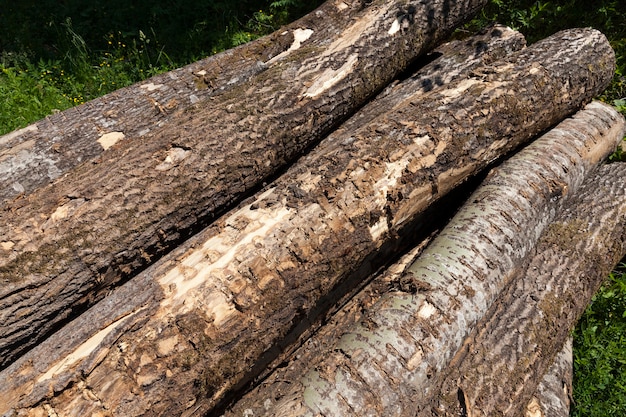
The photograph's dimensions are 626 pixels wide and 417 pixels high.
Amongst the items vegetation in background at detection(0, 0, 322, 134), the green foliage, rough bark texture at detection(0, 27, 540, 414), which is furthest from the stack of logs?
vegetation in background at detection(0, 0, 322, 134)

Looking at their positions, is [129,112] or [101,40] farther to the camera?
[101,40]

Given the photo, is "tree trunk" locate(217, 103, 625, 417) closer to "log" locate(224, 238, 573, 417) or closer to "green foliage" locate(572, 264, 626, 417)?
"log" locate(224, 238, 573, 417)

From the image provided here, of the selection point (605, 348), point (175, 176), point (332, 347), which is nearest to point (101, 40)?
point (175, 176)

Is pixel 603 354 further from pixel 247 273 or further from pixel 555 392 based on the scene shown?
pixel 247 273

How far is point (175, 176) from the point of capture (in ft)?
8.92

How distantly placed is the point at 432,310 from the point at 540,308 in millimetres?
803

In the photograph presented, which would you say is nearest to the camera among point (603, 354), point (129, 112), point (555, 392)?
point (555, 392)

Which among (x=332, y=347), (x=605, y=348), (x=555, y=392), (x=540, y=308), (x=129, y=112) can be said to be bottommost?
(x=605, y=348)

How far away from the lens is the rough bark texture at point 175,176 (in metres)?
2.37

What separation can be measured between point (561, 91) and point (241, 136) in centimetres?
217

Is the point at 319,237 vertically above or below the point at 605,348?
above

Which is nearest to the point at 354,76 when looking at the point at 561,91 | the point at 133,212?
the point at 561,91

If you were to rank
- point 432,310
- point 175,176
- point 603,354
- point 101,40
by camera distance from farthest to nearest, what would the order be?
point 101,40 < point 603,354 < point 175,176 < point 432,310

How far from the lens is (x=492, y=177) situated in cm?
312
